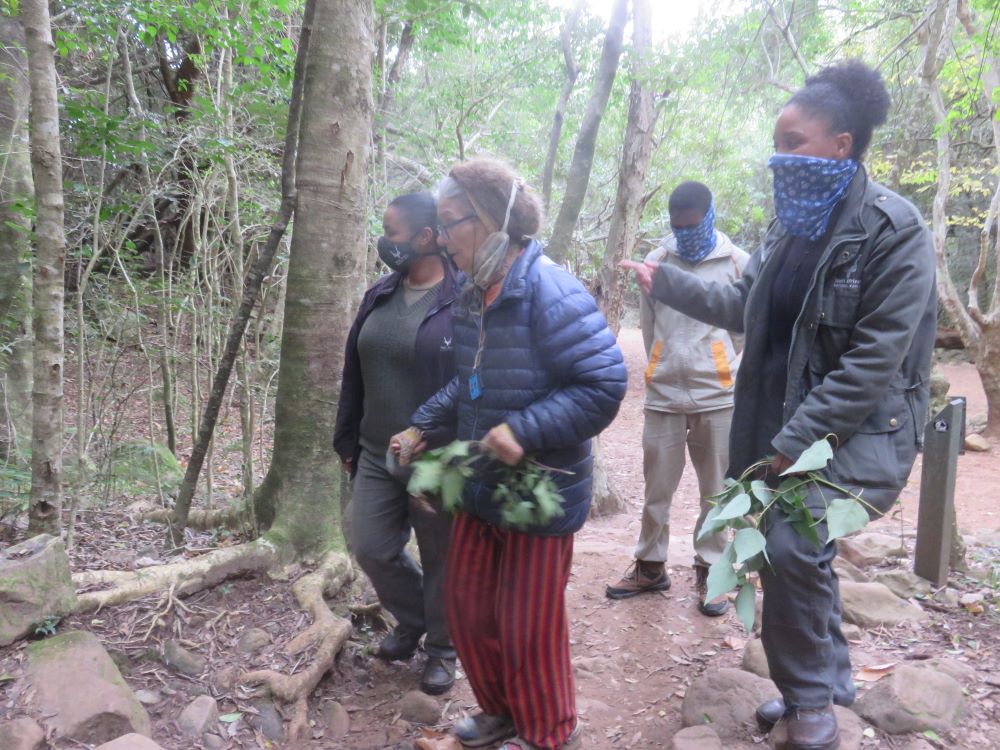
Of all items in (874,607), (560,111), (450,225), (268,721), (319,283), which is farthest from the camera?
(560,111)

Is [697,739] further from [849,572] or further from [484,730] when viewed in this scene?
[849,572]

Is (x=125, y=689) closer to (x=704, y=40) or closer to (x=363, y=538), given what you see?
(x=363, y=538)

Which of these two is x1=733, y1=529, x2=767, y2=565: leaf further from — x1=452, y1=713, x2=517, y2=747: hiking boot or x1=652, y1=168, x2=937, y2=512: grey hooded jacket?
x1=452, y1=713, x2=517, y2=747: hiking boot

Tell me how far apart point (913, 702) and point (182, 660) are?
9.32 feet

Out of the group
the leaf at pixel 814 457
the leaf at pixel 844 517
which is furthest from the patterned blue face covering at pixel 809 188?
the leaf at pixel 844 517

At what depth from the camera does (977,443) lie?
10.1m

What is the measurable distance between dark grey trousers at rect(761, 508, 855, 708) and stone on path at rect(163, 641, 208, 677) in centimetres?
226

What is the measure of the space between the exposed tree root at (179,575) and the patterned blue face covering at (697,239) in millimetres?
2620

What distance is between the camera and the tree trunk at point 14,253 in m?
5.39

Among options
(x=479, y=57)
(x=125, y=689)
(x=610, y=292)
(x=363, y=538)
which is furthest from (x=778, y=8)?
(x=125, y=689)

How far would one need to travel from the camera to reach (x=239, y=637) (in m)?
3.14

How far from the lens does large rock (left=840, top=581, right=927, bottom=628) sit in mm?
3428

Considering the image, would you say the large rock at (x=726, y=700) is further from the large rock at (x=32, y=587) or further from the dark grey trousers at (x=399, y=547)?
the large rock at (x=32, y=587)

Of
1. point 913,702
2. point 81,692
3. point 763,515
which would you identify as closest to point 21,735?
point 81,692
